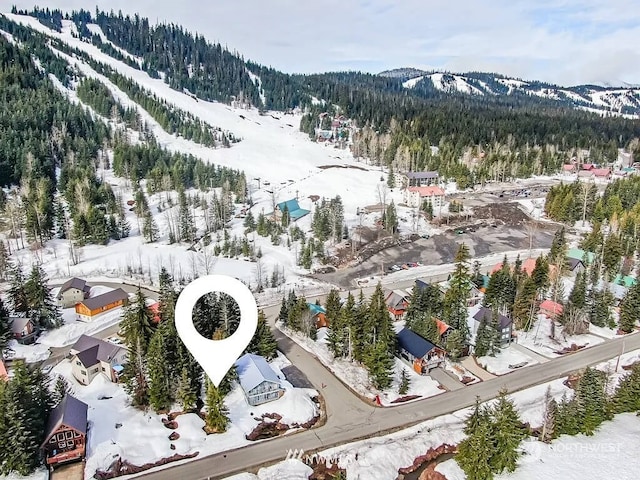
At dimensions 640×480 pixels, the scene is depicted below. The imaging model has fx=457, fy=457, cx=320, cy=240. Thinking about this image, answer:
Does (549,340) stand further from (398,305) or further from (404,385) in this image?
(404,385)

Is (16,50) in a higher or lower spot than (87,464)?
higher

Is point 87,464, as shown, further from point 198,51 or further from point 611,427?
point 198,51

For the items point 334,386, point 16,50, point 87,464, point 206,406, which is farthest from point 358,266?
point 16,50

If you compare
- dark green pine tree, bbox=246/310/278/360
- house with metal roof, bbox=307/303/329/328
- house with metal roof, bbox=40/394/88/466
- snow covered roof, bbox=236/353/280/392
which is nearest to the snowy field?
snow covered roof, bbox=236/353/280/392

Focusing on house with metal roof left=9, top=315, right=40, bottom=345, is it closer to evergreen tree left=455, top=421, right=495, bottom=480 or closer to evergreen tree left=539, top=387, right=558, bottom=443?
evergreen tree left=455, top=421, right=495, bottom=480

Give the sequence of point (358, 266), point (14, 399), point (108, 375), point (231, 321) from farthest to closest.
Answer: point (358, 266) → point (231, 321) → point (108, 375) → point (14, 399)

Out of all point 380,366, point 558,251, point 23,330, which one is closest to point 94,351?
point 23,330
